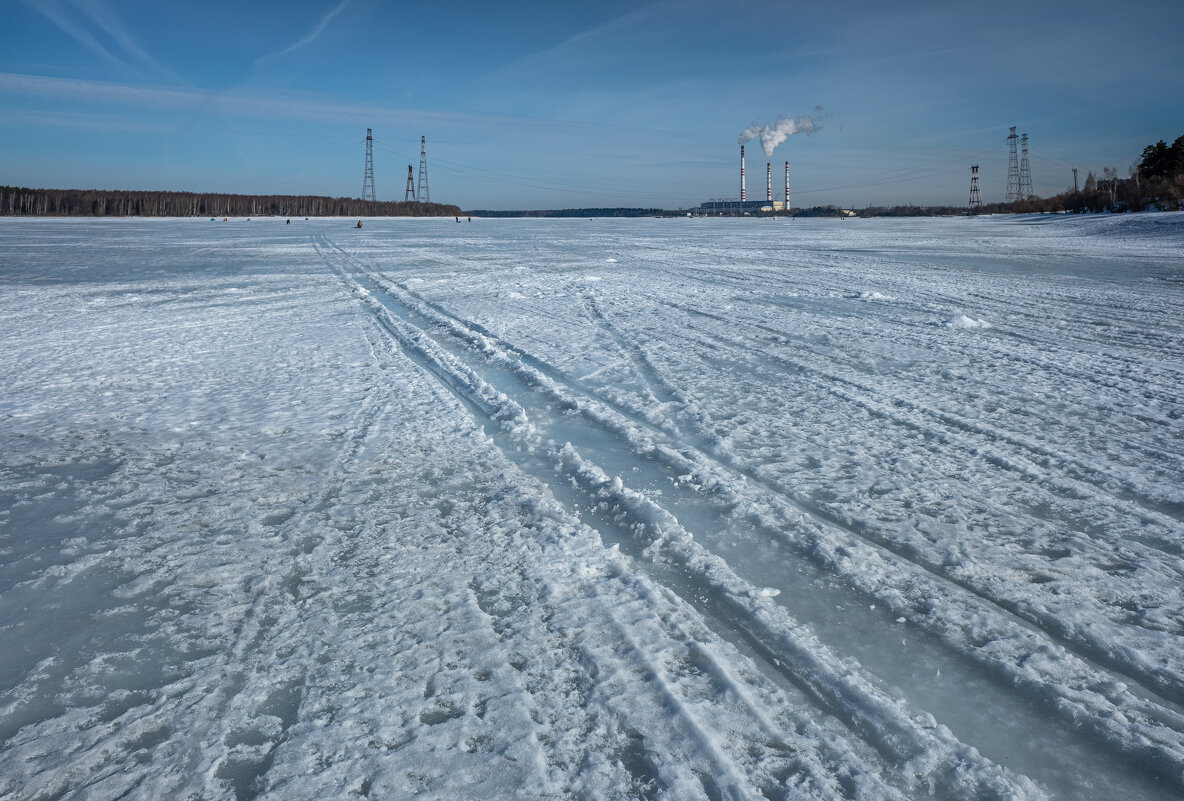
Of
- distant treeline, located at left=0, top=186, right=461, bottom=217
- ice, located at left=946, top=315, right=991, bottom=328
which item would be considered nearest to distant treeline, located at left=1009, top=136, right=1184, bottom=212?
ice, located at left=946, top=315, right=991, bottom=328

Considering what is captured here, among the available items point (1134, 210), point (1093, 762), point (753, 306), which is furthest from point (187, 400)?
point (1134, 210)

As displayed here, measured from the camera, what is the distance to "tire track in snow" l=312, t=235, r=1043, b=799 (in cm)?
176

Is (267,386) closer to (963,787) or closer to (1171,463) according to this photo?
(963,787)

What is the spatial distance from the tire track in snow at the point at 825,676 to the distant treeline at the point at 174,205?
106 metres

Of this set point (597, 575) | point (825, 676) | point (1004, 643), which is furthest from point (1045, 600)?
point (597, 575)

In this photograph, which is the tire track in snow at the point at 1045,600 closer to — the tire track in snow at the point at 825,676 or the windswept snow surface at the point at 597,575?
the windswept snow surface at the point at 597,575

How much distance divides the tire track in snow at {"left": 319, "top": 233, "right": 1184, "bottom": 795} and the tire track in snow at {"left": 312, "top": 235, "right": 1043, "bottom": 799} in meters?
0.38

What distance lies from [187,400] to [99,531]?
231 cm

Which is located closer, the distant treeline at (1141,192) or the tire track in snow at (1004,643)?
the tire track in snow at (1004,643)

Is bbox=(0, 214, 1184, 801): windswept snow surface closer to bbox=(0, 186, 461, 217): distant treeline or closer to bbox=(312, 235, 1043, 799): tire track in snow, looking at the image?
bbox=(312, 235, 1043, 799): tire track in snow

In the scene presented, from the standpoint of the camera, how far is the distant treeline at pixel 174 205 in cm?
9081

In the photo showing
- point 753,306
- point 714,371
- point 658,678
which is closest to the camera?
point 658,678

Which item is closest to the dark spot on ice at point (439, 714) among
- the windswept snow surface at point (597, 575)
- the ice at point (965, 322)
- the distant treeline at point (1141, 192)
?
the windswept snow surface at point (597, 575)

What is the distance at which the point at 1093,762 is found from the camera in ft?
5.92
